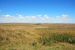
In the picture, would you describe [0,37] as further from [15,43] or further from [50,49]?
Answer: [50,49]

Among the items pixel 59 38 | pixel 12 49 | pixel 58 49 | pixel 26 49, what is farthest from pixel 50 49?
pixel 59 38

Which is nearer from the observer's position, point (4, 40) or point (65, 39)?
point (4, 40)

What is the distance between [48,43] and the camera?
792 inches

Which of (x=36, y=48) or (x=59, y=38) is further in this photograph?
(x=59, y=38)

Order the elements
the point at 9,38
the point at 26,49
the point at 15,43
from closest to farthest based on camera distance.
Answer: the point at 26,49
the point at 15,43
the point at 9,38

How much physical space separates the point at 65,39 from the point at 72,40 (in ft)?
3.39

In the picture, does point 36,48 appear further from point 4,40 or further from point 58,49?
point 4,40

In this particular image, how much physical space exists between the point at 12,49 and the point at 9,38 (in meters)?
5.43

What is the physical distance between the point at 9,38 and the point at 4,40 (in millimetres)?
784

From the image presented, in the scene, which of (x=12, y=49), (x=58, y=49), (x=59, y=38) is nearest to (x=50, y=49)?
(x=58, y=49)

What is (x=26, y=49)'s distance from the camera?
16.4 meters

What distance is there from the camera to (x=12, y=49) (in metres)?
16.5

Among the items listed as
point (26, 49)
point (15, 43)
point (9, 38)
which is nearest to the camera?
point (26, 49)

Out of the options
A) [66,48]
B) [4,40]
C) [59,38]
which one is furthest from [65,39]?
[4,40]
